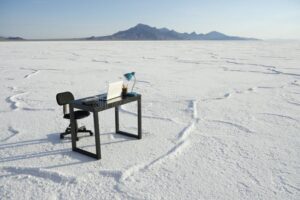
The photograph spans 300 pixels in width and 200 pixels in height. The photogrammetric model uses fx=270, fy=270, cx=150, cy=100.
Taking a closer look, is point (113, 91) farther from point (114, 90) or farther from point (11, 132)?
point (11, 132)

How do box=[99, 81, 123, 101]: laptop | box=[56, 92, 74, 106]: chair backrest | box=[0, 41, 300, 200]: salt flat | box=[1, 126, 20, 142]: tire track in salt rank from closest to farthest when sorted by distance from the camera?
1. box=[0, 41, 300, 200]: salt flat
2. box=[99, 81, 123, 101]: laptop
3. box=[56, 92, 74, 106]: chair backrest
4. box=[1, 126, 20, 142]: tire track in salt

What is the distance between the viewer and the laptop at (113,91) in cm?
321

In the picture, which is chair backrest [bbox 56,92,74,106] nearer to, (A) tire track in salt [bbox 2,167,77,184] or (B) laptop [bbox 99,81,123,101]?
(B) laptop [bbox 99,81,123,101]

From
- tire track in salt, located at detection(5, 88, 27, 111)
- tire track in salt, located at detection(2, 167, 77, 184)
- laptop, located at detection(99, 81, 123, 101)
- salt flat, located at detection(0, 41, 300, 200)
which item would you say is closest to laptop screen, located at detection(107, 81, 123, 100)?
laptop, located at detection(99, 81, 123, 101)

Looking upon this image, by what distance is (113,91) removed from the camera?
10.8ft

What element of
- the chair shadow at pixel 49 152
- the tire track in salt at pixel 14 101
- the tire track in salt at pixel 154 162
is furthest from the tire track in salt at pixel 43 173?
the tire track in salt at pixel 14 101

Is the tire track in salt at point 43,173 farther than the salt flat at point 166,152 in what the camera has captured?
Yes

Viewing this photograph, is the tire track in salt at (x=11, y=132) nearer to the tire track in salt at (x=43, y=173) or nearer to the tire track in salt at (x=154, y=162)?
the tire track in salt at (x=43, y=173)

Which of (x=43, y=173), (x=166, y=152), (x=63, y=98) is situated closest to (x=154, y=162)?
(x=166, y=152)

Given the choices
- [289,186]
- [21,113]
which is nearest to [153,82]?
[21,113]

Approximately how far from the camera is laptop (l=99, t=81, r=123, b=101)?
3213 mm

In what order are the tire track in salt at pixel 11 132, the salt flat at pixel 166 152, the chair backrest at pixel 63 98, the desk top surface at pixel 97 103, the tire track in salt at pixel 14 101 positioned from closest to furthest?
the salt flat at pixel 166 152, the desk top surface at pixel 97 103, the chair backrest at pixel 63 98, the tire track in salt at pixel 11 132, the tire track in salt at pixel 14 101

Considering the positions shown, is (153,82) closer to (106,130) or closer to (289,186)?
(106,130)

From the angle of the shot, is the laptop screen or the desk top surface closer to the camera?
the desk top surface
